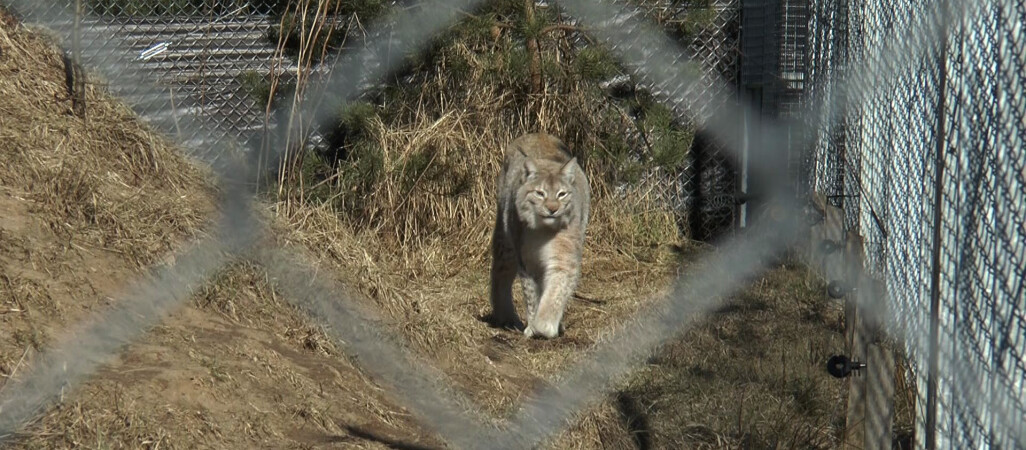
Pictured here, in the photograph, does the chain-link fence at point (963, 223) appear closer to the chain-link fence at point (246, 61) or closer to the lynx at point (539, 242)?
the lynx at point (539, 242)

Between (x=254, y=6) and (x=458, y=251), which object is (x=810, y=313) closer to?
(x=458, y=251)

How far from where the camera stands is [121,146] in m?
5.69

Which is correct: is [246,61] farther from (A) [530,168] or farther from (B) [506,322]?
(B) [506,322]

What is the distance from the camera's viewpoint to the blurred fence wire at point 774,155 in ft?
9.29

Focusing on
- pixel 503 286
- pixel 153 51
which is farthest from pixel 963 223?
pixel 153 51


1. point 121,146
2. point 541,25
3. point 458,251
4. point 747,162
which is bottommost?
→ point 458,251

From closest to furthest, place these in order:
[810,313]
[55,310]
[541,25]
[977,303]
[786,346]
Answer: [977,303] → [55,310] → [786,346] → [810,313] → [541,25]

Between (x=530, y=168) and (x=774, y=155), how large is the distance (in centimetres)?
130

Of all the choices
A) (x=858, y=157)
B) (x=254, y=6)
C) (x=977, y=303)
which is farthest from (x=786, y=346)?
(x=254, y=6)

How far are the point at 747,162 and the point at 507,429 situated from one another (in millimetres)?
4259

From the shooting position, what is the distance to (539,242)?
6.02 meters

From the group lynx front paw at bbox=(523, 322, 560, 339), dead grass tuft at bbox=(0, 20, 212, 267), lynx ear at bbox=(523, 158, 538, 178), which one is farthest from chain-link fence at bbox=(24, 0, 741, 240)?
lynx front paw at bbox=(523, 322, 560, 339)

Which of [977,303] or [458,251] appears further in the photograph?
[458,251]

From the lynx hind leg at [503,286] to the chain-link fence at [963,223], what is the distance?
2590 mm
